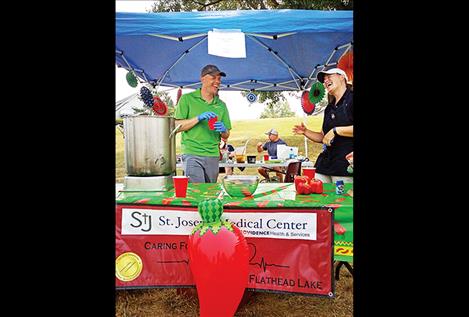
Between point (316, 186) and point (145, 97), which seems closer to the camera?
point (316, 186)

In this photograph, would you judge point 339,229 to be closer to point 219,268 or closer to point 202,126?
point 219,268

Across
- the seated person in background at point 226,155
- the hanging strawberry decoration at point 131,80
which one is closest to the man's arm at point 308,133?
the hanging strawberry decoration at point 131,80

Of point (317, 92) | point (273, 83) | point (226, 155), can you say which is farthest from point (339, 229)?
point (226, 155)

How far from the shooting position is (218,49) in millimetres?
2139

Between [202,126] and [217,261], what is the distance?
47.7 inches

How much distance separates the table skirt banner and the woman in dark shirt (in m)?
0.63

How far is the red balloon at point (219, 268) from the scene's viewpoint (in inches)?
57.8

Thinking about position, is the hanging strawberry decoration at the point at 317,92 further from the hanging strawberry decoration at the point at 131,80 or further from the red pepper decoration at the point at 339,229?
the red pepper decoration at the point at 339,229

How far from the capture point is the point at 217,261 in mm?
1465

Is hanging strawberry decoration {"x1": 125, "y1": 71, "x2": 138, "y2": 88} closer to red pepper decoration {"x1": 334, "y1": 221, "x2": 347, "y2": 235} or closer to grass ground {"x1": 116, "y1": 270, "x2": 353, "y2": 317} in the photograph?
grass ground {"x1": 116, "y1": 270, "x2": 353, "y2": 317}

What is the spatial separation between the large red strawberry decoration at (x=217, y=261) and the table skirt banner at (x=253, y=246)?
12 cm
